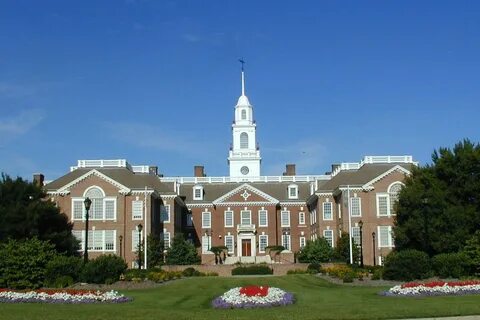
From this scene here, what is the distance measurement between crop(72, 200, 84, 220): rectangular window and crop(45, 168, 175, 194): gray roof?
7.26 feet

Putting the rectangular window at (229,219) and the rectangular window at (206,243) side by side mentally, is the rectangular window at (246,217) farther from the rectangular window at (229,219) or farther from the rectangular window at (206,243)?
the rectangular window at (206,243)

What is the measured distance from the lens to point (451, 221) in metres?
48.0

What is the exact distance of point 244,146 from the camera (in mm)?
94562

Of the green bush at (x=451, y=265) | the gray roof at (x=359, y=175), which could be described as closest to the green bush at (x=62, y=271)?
the green bush at (x=451, y=265)

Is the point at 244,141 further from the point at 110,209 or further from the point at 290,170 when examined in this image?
the point at 110,209

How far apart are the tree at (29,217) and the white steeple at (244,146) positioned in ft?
127

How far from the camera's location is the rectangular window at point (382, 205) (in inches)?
2522

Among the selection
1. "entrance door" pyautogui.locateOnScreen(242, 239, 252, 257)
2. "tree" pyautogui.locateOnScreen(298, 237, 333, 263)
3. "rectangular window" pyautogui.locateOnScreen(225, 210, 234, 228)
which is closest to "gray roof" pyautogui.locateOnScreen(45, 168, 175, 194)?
"rectangular window" pyautogui.locateOnScreen(225, 210, 234, 228)

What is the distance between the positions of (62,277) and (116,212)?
28.7 meters

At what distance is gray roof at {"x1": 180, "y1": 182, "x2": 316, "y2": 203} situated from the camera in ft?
257

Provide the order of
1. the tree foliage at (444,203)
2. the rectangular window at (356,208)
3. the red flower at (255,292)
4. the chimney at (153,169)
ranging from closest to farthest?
the red flower at (255,292) → the tree foliage at (444,203) → the rectangular window at (356,208) → the chimney at (153,169)

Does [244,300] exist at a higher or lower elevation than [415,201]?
lower

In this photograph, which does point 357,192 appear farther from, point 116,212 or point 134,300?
point 134,300

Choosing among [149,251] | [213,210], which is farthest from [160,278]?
[213,210]
